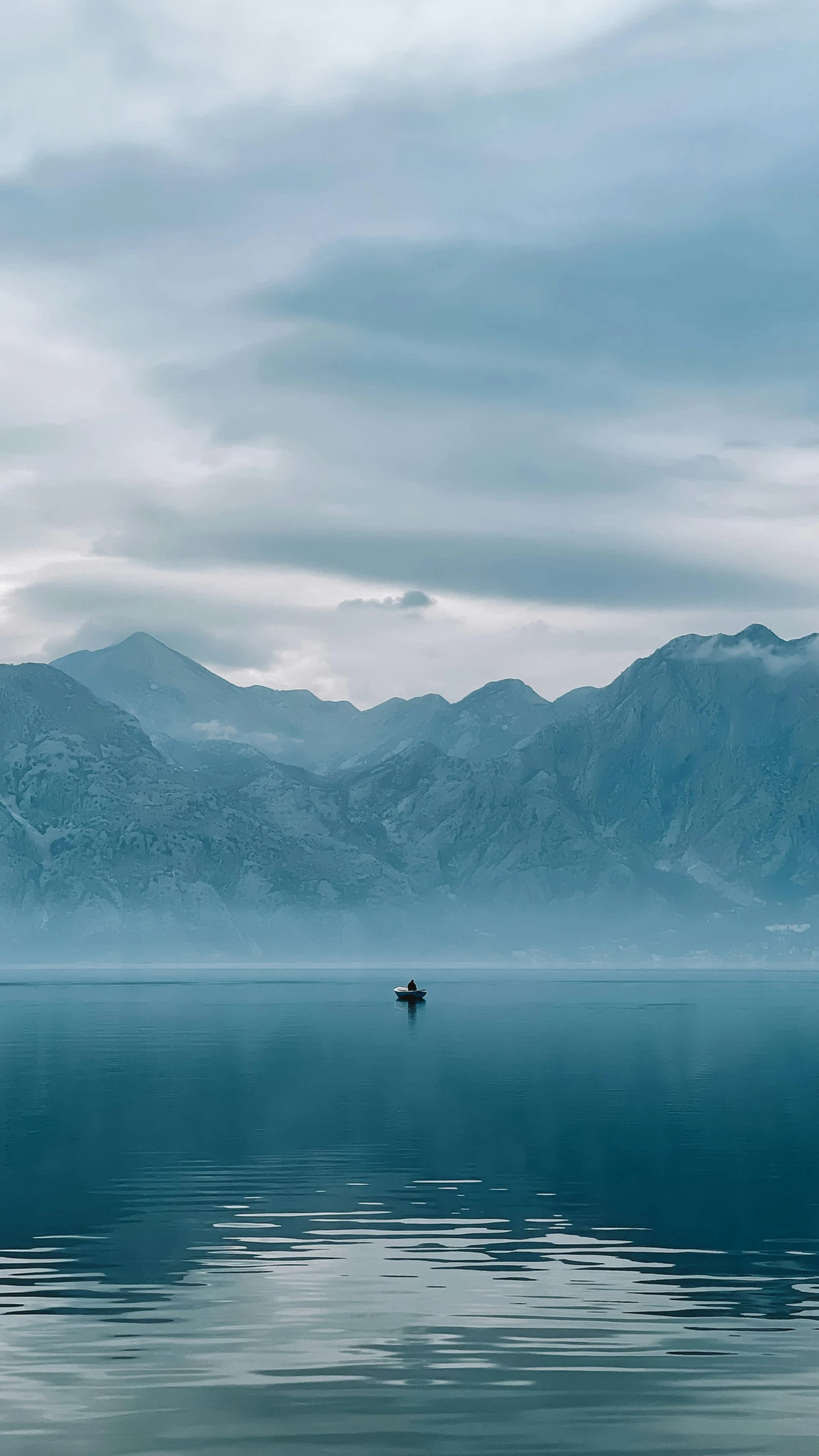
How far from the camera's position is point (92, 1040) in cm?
18312

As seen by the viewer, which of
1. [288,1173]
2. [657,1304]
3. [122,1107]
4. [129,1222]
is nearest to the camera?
[657,1304]

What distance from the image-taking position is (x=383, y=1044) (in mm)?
181875

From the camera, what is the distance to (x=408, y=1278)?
51.2 metres

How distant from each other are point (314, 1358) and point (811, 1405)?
11.6 m

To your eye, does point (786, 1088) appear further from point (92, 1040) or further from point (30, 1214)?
point (92, 1040)

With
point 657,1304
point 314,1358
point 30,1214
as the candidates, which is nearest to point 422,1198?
point 30,1214

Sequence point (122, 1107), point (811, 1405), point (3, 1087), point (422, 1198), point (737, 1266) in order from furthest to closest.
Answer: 1. point (3, 1087)
2. point (122, 1107)
3. point (422, 1198)
4. point (737, 1266)
5. point (811, 1405)

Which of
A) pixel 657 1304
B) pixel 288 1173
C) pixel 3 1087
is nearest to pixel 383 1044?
pixel 3 1087

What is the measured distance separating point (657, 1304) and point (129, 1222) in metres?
21.7

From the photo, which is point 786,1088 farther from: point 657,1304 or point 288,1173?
point 657,1304

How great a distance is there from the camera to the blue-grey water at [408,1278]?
1425 inches

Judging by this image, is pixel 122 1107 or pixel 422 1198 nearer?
pixel 422 1198

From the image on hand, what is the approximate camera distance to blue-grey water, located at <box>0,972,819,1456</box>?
3619 centimetres

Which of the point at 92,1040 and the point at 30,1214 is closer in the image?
the point at 30,1214
